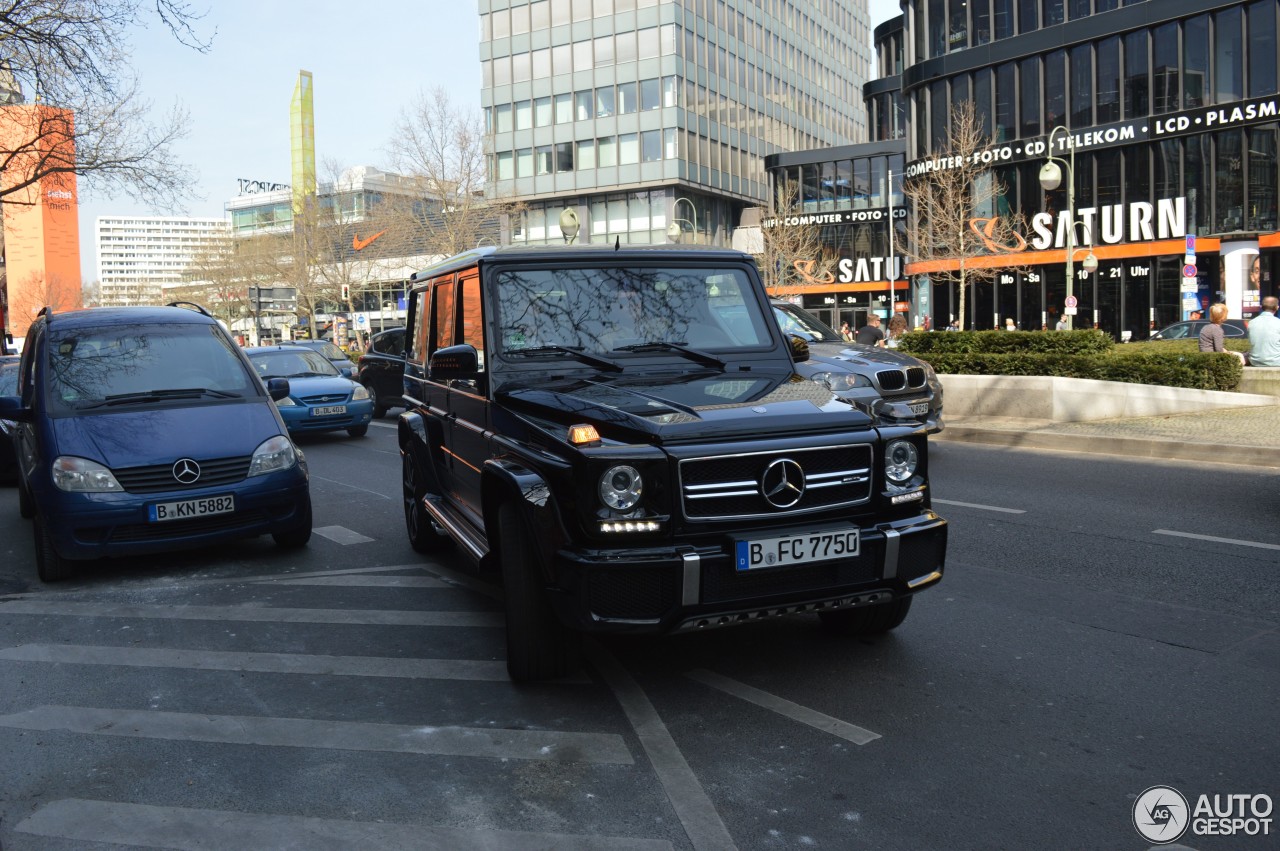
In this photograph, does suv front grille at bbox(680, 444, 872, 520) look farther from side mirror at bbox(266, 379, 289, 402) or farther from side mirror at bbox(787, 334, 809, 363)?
side mirror at bbox(266, 379, 289, 402)

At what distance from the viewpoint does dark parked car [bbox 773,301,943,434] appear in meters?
10.8

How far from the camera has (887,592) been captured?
4.43 meters

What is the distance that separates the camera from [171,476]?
7250 millimetres

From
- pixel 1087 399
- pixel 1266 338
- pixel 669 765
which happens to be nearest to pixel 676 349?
pixel 669 765

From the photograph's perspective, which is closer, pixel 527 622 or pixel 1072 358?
pixel 527 622

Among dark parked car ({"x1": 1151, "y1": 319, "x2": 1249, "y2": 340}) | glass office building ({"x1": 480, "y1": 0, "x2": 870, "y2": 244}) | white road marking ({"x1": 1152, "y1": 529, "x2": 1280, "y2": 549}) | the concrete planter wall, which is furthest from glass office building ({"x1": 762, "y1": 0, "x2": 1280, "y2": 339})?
white road marking ({"x1": 1152, "y1": 529, "x2": 1280, "y2": 549})

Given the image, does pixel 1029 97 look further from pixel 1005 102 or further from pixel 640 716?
pixel 640 716

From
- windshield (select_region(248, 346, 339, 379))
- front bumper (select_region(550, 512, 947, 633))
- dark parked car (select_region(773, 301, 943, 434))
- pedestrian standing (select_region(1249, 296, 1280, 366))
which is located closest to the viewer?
front bumper (select_region(550, 512, 947, 633))

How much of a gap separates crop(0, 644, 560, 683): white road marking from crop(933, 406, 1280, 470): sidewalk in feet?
31.1

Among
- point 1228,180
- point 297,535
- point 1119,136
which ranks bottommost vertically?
point 297,535

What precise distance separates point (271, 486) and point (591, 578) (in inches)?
171

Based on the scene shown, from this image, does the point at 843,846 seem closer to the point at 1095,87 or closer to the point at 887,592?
the point at 887,592

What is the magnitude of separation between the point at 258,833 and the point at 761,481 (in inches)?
86.6

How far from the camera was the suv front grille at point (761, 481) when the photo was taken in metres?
4.16
